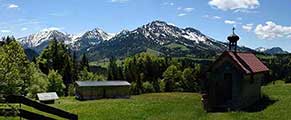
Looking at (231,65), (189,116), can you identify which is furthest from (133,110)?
(231,65)

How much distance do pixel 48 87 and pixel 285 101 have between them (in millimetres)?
67961

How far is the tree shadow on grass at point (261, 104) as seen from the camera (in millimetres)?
37588

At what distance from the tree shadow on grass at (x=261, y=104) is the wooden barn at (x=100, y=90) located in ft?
162

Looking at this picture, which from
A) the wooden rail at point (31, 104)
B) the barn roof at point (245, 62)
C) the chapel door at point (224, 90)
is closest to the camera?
the wooden rail at point (31, 104)

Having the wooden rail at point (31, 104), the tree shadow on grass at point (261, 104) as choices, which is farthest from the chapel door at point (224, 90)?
the wooden rail at point (31, 104)

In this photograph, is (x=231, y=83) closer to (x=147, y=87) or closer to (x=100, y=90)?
(x=100, y=90)

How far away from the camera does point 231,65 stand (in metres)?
40.3

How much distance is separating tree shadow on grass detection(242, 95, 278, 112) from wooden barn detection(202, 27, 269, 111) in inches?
24.6

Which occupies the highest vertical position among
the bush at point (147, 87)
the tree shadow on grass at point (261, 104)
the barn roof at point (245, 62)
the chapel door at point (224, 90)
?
the barn roof at point (245, 62)

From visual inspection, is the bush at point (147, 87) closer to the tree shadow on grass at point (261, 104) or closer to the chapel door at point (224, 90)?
the tree shadow on grass at point (261, 104)

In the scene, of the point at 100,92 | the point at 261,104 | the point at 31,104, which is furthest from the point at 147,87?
the point at 31,104

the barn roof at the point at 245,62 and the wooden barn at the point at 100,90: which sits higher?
the barn roof at the point at 245,62

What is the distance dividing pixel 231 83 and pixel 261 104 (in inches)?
146

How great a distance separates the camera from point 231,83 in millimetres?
40625
